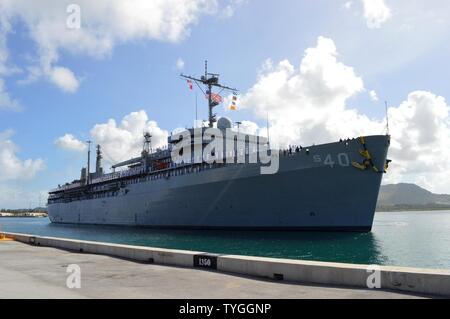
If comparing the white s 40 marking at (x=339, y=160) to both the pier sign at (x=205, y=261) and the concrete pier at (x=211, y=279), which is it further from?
the pier sign at (x=205, y=261)

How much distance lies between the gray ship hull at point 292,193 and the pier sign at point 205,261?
58.1 ft

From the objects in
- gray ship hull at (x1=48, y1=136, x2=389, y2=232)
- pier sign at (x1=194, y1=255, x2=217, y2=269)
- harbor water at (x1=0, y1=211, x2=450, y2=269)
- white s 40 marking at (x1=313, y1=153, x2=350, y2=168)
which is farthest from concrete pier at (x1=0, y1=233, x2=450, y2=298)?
white s 40 marking at (x1=313, y1=153, x2=350, y2=168)

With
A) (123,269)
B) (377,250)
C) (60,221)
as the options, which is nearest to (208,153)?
(377,250)

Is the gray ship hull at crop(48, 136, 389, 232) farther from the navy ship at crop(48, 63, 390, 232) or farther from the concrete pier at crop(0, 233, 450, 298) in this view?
the concrete pier at crop(0, 233, 450, 298)

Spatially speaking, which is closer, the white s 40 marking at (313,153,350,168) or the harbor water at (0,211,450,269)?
the harbor water at (0,211,450,269)

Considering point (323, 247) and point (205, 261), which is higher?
point (205, 261)

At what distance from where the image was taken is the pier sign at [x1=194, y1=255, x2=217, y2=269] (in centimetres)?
957

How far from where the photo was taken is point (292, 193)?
27062 millimetres

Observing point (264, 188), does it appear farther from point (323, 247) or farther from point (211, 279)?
point (211, 279)

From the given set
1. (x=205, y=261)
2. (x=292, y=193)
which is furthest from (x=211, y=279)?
(x=292, y=193)

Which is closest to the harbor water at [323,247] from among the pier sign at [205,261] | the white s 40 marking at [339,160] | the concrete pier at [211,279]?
the white s 40 marking at [339,160]

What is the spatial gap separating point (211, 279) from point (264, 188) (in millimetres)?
20031
